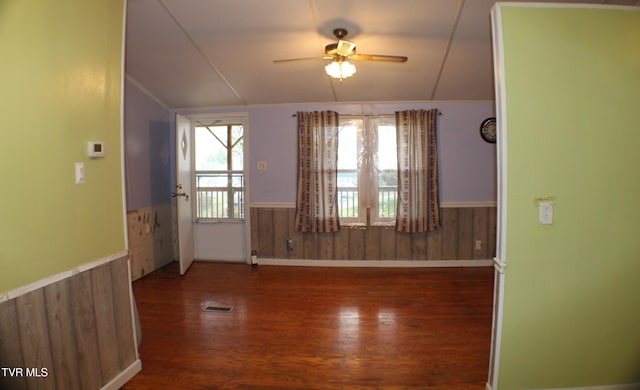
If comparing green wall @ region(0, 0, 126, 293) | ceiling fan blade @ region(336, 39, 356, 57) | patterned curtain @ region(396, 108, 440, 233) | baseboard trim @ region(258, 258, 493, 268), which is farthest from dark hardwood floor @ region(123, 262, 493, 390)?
ceiling fan blade @ region(336, 39, 356, 57)

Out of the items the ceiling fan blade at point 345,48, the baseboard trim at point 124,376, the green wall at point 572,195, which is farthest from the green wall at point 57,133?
the green wall at point 572,195

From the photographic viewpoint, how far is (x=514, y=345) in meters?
1.54

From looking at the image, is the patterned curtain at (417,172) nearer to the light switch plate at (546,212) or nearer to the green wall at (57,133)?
the light switch plate at (546,212)

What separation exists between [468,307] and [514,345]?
119cm

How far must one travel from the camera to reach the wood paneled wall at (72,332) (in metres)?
1.23

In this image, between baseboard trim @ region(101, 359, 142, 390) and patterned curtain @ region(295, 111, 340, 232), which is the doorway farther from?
baseboard trim @ region(101, 359, 142, 390)

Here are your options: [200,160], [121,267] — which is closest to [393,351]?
[121,267]

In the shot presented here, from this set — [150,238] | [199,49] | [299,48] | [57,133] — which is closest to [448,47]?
[299,48]

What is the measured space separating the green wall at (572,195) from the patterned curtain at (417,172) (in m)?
2.16

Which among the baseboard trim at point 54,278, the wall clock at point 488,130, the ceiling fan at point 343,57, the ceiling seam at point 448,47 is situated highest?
the ceiling seam at point 448,47

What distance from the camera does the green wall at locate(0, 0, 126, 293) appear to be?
1.21 metres

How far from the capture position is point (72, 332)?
145 cm

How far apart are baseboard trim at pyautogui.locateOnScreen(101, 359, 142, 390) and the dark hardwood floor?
1.6 inches

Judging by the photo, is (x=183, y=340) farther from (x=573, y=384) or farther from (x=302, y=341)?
(x=573, y=384)
